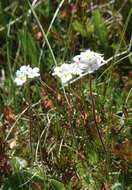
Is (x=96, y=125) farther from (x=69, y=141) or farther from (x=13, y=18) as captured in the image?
(x=13, y=18)

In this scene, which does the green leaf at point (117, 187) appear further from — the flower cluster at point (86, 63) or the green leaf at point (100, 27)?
the green leaf at point (100, 27)

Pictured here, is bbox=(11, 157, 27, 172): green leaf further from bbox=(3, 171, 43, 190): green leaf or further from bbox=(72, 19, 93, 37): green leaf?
bbox=(72, 19, 93, 37): green leaf

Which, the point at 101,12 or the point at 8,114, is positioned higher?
the point at 101,12

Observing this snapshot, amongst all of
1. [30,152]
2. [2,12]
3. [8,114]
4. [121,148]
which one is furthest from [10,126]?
[2,12]

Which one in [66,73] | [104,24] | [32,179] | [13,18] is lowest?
[32,179]

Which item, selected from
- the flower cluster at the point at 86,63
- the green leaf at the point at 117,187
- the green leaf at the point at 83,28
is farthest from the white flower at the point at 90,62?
the green leaf at the point at 83,28

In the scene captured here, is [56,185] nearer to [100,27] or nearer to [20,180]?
[20,180]

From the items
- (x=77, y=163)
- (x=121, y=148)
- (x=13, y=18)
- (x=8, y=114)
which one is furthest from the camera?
(x=13, y=18)

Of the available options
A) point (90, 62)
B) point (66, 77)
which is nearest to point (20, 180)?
point (66, 77)
